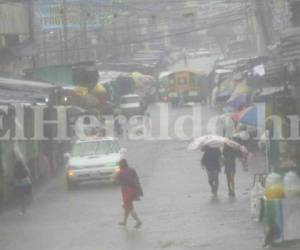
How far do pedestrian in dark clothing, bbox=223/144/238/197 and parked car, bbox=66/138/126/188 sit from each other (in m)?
4.67

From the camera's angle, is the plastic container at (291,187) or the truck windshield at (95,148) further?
the truck windshield at (95,148)

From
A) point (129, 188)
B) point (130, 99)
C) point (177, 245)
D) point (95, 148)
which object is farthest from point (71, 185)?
point (130, 99)

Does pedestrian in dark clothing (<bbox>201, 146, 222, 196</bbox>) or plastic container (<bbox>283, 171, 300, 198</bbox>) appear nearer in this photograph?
plastic container (<bbox>283, 171, 300, 198</bbox>)

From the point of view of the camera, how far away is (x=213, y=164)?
25.4 m

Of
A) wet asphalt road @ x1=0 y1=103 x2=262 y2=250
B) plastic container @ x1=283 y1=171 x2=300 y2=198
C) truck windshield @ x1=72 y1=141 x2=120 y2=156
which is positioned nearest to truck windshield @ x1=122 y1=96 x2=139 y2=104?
wet asphalt road @ x1=0 y1=103 x2=262 y2=250

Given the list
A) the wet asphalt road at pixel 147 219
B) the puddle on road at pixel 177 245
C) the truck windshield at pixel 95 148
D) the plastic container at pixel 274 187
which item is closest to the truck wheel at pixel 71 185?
the wet asphalt road at pixel 147 219

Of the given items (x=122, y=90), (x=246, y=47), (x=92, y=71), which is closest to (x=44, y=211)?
(x=92, y=71)

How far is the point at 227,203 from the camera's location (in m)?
23.9

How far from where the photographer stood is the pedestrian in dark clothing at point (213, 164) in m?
25.4

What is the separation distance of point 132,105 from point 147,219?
40.7m

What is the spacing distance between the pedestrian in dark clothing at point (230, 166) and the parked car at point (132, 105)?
116 feet

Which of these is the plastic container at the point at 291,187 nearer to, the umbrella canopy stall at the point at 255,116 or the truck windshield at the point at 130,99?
the umbrella canopy stall at the point at 255,116

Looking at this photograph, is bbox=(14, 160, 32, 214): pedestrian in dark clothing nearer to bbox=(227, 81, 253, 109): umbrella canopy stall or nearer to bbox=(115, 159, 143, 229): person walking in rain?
bbox=(115, 159, 143, 229): person walking in rain

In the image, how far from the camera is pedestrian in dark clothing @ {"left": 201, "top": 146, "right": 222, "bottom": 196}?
83.3 feet
